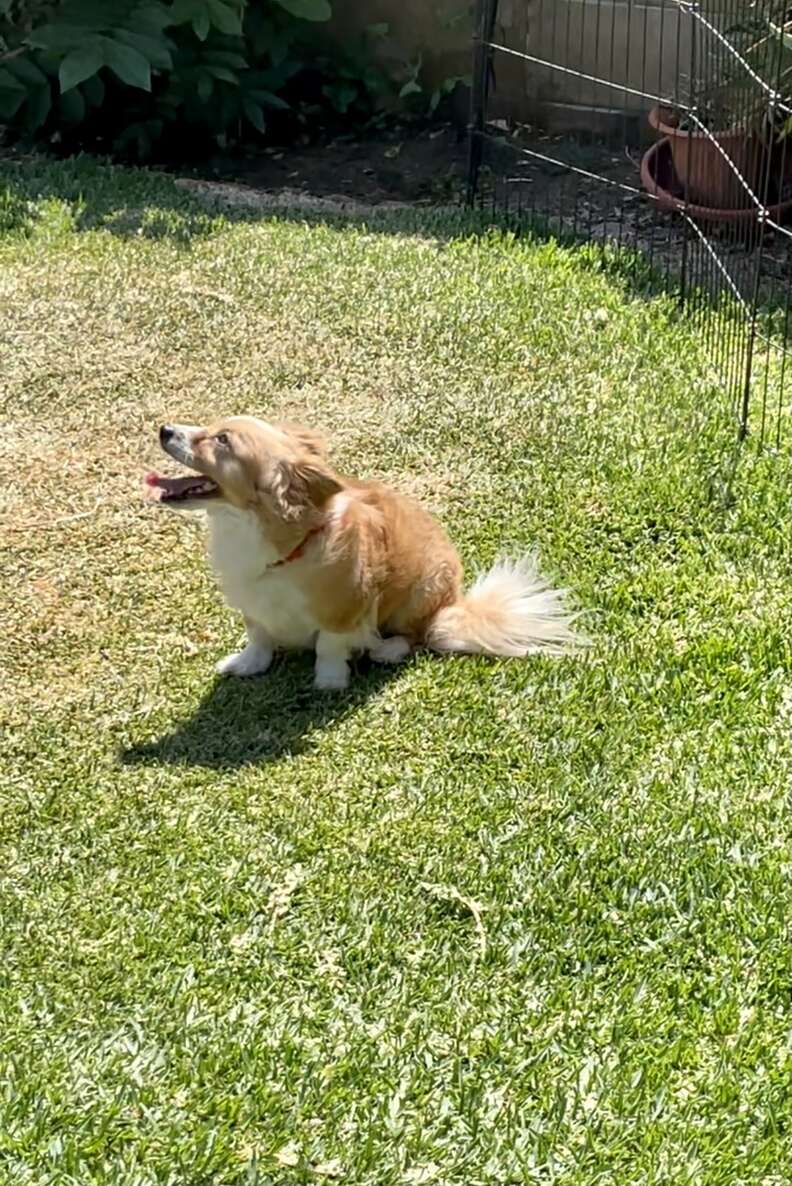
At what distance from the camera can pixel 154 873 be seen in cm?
311

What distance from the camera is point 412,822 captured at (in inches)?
129

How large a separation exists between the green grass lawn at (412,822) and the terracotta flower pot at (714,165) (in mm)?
1513

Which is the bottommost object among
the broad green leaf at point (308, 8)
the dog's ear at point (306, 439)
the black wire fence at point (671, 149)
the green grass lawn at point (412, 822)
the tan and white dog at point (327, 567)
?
the green grass lawn at point (412, 822)

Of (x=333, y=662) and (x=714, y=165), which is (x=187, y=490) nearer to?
(x=333, y=662)

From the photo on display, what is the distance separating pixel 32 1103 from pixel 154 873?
25.9 inches

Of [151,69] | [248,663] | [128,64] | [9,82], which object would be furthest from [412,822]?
[9,82]

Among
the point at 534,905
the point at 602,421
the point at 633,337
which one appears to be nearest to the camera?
the point at 534,905

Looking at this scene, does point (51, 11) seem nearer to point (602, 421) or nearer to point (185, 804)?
point (602, 421)

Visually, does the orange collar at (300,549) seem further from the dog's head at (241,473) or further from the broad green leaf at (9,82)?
the broad green leaf at (9,82)

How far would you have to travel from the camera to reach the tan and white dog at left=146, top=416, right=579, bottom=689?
3533 millimetres

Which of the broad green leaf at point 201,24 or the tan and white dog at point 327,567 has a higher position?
the broad green leaf at point 201,24

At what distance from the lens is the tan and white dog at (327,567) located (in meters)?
3.53

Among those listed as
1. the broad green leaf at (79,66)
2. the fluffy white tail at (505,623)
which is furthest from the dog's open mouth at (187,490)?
the broad green leaf at (79,66)

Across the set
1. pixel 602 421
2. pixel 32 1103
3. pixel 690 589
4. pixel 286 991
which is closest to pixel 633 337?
pixel 602 421
